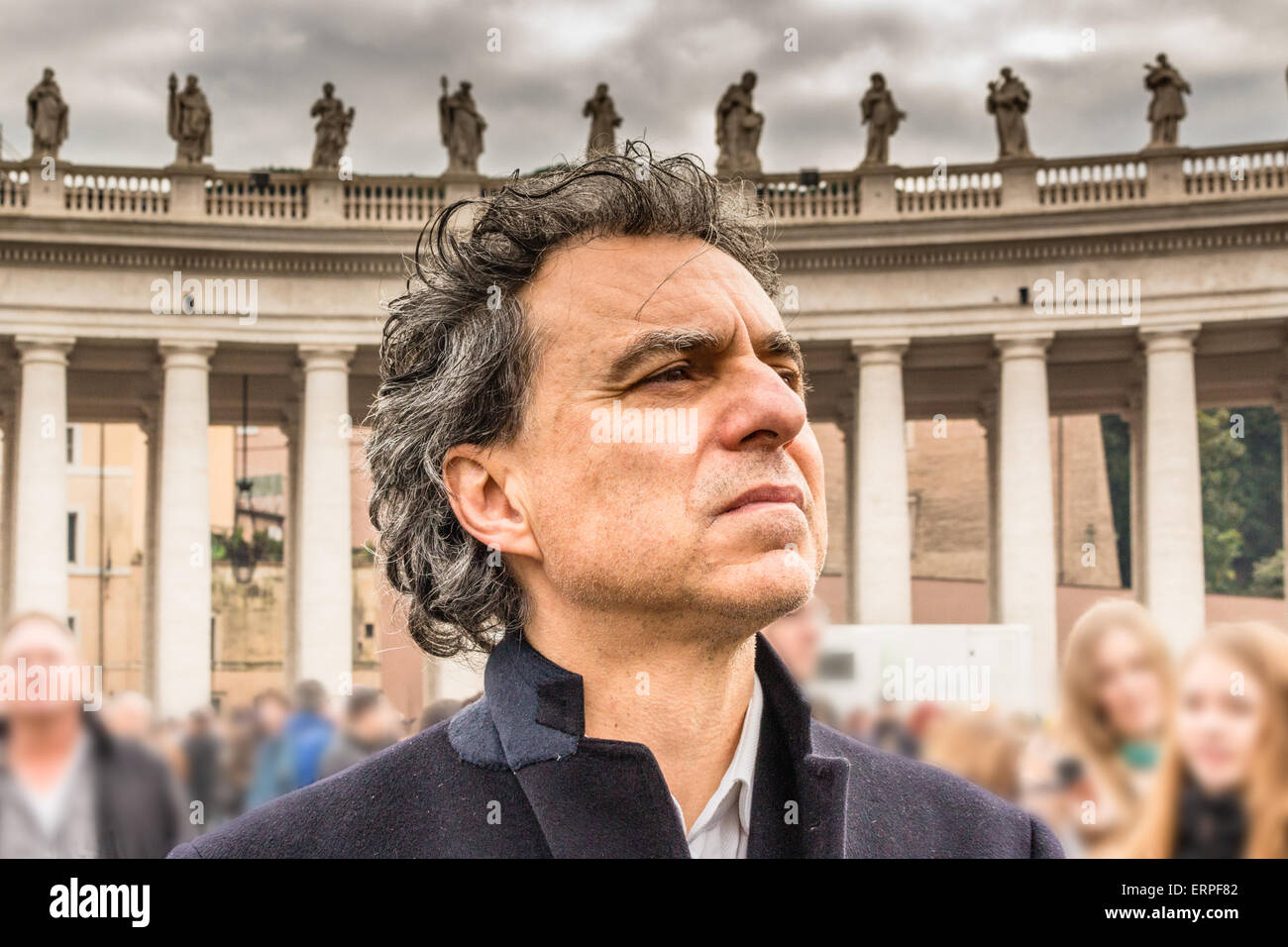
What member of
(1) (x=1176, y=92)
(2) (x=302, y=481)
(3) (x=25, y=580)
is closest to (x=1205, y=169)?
(1) (x=1176, y=92)

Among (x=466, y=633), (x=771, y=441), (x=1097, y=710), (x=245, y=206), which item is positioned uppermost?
(x=245, y=206)

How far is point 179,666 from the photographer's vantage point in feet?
171

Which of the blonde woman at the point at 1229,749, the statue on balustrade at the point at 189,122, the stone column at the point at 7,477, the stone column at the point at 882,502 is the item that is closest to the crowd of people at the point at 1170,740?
the blonde woman at the point at 1229,749

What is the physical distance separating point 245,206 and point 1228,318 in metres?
35.6

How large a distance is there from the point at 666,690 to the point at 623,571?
37cm

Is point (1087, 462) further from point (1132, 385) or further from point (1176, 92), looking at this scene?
point (1176, 92)

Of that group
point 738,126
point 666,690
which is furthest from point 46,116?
point 666,690

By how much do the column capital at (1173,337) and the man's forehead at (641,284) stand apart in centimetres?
5185

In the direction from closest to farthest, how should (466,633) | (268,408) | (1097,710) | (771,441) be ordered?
1. (771,441)
2. (466,633)
3. (1097,710)
4. (268,408)

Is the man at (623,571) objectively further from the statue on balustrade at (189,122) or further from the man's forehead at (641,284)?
the statue on balustrade at (189,122)

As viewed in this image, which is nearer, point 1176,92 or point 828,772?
point 828,772

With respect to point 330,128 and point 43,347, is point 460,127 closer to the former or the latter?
point 330,128

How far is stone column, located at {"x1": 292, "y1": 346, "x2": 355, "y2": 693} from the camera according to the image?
52656 mm

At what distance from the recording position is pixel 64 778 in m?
11.3
